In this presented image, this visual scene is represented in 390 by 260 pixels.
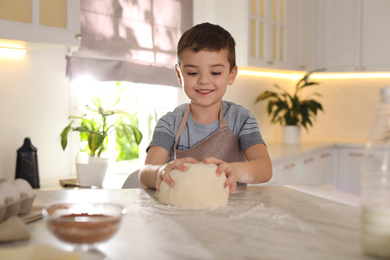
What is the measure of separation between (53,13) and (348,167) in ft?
8.42

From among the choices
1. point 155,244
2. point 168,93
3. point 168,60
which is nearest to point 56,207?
point 155,244

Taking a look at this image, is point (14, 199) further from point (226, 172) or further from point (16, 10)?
point (16, 10)

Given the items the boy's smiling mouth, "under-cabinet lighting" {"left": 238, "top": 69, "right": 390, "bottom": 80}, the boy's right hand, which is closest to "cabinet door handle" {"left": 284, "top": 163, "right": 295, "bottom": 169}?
"under-cabinet lighting" {"left": 238, "top": 69, "right": 390, "bottom": 80}

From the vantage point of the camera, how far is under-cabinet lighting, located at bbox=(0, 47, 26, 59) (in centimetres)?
206

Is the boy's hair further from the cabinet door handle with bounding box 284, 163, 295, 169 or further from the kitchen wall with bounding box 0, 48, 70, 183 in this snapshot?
the cabinet door handle with bounding box 284, 163, 295, 169

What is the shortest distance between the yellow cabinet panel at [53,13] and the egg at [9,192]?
103 centimetres

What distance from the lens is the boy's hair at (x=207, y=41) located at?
4.72ft

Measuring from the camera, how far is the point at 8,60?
208 cm

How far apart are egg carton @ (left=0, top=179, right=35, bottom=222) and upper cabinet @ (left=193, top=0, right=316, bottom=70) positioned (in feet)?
7.52

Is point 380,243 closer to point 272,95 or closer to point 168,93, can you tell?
point 168,93

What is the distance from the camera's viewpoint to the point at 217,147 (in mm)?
1537

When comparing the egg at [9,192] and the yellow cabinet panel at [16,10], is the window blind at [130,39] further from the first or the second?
the egg at [9,192]

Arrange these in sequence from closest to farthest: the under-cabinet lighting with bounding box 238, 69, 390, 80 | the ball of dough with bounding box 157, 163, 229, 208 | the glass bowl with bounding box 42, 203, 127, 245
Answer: the glass bowl with bounding box 42, 203, 127, 245
the ball of dough with bounding box 157, 163, 229, 208
the under-cabinet lighting with bounding box 238, 69, 390, 80

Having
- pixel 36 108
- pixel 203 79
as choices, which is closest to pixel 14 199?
pixel 203 79
